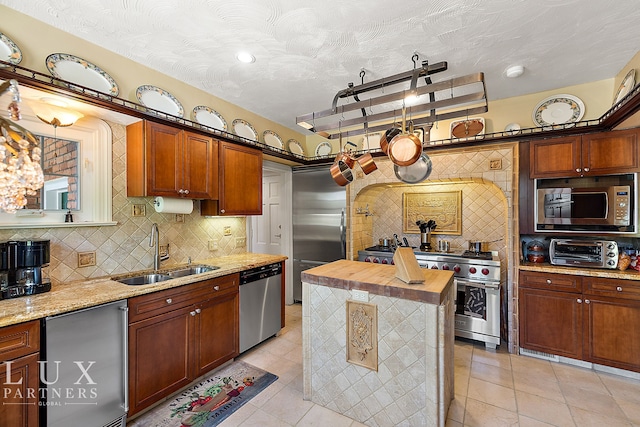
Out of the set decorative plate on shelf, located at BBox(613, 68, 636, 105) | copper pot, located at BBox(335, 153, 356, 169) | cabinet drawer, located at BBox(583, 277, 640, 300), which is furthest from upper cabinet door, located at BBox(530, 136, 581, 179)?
copper pot, located at BBox(335, 153, 356, 169)

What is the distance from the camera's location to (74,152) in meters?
2.10

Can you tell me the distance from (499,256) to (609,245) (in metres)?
0.92

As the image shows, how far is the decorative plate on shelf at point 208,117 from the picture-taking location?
9.19 feet

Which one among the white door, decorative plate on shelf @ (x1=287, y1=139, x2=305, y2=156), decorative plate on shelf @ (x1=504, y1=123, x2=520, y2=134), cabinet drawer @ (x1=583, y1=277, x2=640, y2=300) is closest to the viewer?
cabinet drawer @ (x1=583, y1=277, x2=640, y2=300)

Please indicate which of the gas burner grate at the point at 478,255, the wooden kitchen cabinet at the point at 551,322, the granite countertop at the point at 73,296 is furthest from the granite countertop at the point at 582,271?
the granite countertop at the point at 73,296

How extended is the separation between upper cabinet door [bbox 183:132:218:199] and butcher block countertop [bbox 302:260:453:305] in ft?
4.48

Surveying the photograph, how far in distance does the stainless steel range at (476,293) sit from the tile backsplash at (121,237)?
2731 millimetres

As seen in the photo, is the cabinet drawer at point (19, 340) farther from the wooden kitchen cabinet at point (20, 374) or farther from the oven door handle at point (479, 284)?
the oven door handle at point (479, 284)

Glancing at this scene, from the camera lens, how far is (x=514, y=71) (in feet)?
8.00

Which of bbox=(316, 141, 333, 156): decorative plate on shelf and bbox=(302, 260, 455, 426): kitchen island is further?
bbox=(316, 141, 333, 156): decorative plate on shelf

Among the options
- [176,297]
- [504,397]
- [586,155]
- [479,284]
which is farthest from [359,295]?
[586,155]

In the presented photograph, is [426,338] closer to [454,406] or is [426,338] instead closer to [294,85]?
[454,406]

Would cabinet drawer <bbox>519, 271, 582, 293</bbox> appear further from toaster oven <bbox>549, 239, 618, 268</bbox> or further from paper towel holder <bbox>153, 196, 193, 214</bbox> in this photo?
paper towel holder <bbox>153, 196, 193, 214</bbox>

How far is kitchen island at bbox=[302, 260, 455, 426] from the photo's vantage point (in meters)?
1.59
